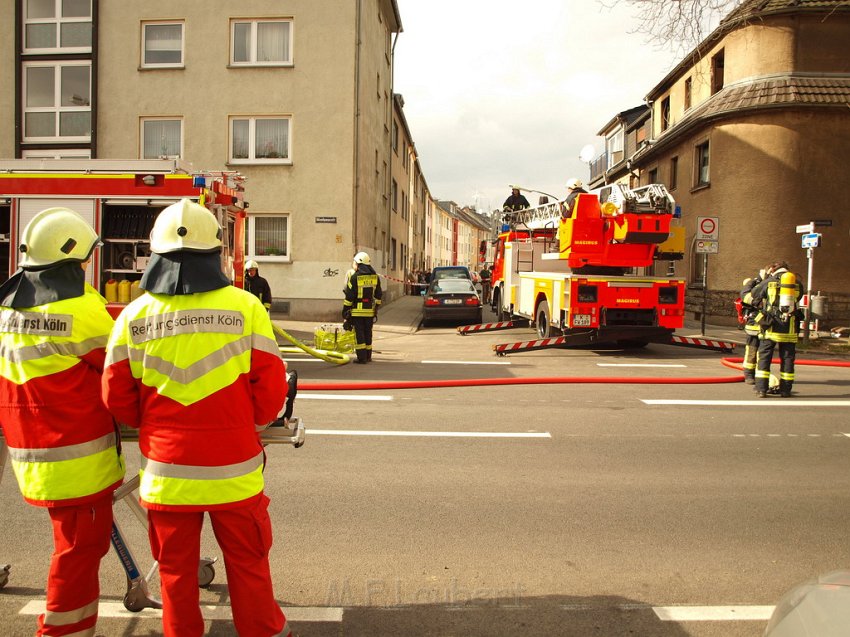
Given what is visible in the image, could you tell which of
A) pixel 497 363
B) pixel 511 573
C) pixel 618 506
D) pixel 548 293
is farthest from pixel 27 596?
pixel 548 293

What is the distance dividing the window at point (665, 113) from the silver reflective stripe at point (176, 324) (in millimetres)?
30279

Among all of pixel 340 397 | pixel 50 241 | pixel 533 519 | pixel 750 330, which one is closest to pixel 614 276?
pixel 750 330

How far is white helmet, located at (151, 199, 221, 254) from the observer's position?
2.75 m

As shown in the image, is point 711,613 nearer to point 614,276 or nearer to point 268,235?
point 614,276

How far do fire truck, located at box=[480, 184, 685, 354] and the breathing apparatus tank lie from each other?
13.1 feet

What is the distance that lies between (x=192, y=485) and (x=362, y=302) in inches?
368

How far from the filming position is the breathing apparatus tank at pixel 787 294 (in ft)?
30.4

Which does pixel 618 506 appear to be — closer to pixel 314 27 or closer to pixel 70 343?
pixel 70 343

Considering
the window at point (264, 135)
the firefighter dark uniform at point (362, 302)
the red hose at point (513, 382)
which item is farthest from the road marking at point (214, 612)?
the window at point (264, 135)

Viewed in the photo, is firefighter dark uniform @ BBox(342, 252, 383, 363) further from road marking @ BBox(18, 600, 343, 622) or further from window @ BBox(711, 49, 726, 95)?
window @ BBox(711, 49, 726, 95)

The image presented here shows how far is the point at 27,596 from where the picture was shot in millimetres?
3691

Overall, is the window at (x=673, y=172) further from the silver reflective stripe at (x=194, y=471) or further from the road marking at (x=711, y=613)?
the silver reflective stripe at (x=194, y=471)

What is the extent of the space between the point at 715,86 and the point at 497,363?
16832 mm

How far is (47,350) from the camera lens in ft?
9.77
